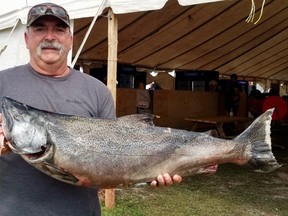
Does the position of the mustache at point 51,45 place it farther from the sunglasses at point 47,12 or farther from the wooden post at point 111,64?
the wooden post at point 111,64

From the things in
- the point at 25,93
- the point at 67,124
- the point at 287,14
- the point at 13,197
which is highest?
the point at 287,14

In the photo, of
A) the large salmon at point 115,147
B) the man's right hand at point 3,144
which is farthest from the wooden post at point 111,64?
the man's right hand at point 3,144

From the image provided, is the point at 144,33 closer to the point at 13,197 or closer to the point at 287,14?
the point at 287,14

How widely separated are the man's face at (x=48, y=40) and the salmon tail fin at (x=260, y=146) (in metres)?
1.19

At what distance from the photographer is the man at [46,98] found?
2.33 meters

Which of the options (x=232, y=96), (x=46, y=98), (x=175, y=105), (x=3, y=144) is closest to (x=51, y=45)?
(x=46, y=98)

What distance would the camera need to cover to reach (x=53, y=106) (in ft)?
7.93

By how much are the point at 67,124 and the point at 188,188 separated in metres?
5.15

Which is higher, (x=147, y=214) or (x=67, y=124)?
(x=67, y=124)

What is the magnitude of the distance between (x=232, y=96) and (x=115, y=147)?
12.8 meters

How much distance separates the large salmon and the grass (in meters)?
3.22

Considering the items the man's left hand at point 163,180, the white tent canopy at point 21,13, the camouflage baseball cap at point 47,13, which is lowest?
the man's left hand at point 163,180

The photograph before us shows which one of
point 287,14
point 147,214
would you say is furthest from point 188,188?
point 287,14

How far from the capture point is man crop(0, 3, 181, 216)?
2334 mm
